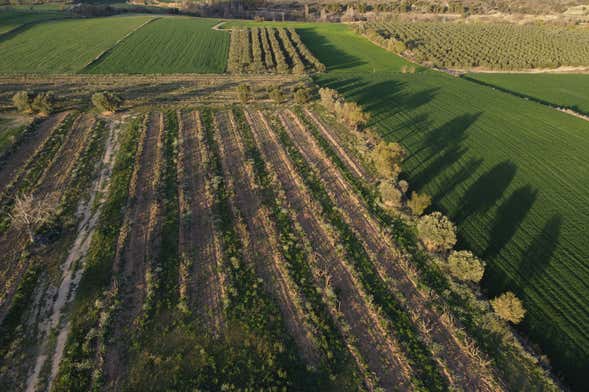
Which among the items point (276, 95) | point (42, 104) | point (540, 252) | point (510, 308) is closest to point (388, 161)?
point (540, 252)

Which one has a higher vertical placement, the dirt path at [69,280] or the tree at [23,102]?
the tree at [23,102]

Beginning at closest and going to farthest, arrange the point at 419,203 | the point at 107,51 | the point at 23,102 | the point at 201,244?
the point at 201,244, the point at 419,203, the point at 23,102, the point at 107,51

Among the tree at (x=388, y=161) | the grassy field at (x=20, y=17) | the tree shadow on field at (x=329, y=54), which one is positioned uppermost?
the grassy field at (x=20, y=17)

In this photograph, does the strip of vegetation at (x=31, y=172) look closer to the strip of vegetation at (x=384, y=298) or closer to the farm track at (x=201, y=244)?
the farm track at (x=201, y=244)

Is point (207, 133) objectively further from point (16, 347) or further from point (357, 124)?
point (16, 347)

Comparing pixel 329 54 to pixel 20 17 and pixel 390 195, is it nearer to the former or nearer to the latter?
pixel 390 195

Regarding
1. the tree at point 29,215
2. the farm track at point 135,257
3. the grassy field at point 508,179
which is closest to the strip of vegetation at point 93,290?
the farm track at point 135,257

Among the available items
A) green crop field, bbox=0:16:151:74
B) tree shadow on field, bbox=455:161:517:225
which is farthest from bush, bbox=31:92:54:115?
tree shadow on field, bbox=455:161:517:225
